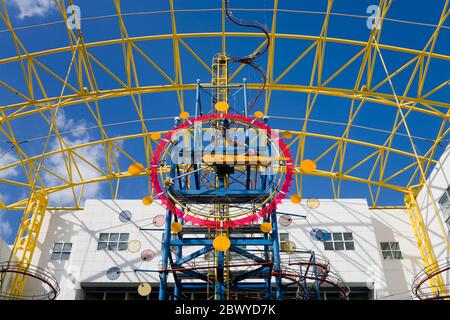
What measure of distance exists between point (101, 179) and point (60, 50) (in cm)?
1371

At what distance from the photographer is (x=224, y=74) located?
95.4 feet

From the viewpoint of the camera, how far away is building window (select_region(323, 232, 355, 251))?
33312 millimetres

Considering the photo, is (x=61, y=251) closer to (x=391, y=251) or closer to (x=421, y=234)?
(x=391, y=251)

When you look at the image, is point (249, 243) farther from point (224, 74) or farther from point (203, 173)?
point (224, 74)

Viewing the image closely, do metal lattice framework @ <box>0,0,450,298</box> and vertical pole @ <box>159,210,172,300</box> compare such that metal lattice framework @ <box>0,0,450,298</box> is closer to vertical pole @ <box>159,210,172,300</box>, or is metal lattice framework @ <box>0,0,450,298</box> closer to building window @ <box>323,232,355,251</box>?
building window @ <box>323,232,355,251</box>

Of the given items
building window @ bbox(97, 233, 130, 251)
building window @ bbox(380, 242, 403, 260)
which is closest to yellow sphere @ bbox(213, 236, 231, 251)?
building window @ bbox(97, 233, 130, 251)

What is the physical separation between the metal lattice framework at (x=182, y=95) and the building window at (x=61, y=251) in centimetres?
208

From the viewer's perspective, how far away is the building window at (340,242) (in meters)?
33.3

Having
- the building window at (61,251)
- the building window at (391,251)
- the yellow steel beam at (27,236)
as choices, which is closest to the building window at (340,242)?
the building window at (391,251)

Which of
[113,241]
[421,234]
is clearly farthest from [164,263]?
[421,234]

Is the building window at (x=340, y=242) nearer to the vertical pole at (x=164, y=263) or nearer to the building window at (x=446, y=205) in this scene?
the building window at (x=446, y=205)

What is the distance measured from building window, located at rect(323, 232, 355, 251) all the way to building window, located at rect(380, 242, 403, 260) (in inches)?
114
